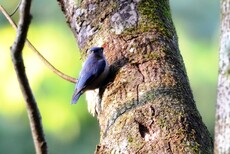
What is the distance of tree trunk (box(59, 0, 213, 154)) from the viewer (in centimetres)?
266

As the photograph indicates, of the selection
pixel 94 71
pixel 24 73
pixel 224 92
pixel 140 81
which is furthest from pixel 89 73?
pixel 224 92

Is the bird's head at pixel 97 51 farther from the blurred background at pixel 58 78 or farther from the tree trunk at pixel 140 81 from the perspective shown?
the blurred background at pixel 58 78

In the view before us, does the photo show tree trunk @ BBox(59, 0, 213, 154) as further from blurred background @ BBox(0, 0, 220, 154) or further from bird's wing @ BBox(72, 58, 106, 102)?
blurred background @ BBox(0, 0, 220, 154)

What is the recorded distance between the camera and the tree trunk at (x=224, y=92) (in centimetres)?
179

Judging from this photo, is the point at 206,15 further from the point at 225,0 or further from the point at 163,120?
the point at 225,0

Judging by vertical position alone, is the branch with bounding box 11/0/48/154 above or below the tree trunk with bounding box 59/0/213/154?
above

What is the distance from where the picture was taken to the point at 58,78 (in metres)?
8.14

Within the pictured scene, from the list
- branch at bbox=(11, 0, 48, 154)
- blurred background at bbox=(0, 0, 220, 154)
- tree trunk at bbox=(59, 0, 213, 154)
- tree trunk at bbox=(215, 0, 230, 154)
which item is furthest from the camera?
blurred background at bbox=(0, 0, 220, 154)

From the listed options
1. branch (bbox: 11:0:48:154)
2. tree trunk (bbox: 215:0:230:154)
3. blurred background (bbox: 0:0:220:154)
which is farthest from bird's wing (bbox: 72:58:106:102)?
blurred background (bbox: 0:0:220:154)

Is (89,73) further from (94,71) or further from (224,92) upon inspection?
(224,92)

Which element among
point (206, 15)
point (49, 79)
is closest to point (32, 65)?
point (49, 79)

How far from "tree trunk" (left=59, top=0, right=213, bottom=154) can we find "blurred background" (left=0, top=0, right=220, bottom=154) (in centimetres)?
444

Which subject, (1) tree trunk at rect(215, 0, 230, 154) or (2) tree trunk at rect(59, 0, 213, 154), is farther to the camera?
(2) tree trunk at rect(59, 0, 213, 154)

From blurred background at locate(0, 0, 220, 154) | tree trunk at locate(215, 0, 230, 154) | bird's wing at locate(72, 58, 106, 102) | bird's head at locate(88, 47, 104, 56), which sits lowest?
blurred background at locate(0, 0, 220, 154)
